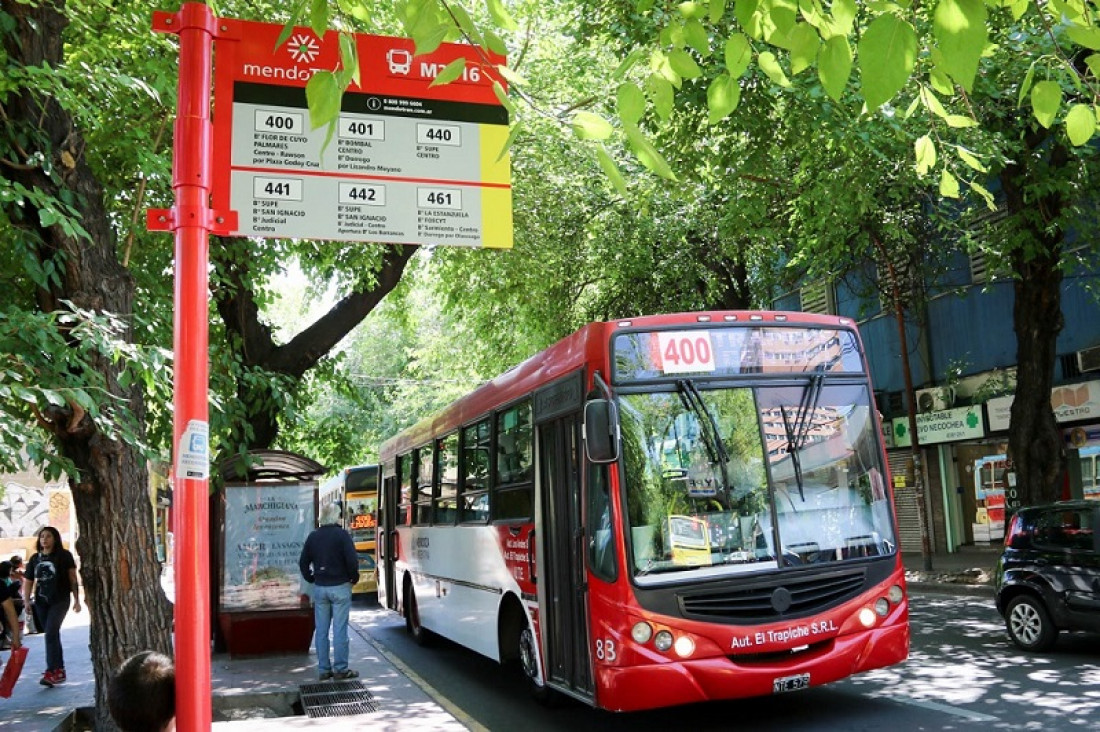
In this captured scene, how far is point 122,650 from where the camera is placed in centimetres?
635

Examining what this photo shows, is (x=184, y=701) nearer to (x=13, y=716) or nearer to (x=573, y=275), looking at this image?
(x=13, y=716)

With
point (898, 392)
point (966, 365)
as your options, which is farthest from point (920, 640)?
point (898, 392)

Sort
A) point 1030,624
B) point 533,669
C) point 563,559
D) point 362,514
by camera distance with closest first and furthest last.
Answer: point 563,559 → point 533,669 → point 1030,624 → point 362,514

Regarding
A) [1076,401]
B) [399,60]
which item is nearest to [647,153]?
[399,60]

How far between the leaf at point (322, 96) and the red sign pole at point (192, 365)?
0.68 meters

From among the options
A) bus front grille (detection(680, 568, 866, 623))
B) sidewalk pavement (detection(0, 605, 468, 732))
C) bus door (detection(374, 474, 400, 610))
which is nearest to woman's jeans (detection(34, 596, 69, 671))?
sidewalk pavement (detection(0, 605, 468, 732))

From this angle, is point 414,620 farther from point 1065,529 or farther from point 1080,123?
point 1080,123

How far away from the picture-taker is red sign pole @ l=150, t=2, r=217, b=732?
3328 millimetres

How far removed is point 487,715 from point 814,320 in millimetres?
4523

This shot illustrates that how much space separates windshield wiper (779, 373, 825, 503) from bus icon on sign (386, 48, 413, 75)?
4336 millimetres

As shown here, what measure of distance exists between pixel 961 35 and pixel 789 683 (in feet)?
18.2

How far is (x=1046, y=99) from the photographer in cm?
391

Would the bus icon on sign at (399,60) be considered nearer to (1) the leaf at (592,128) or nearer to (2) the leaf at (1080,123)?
(1) the leaf at (592,128)

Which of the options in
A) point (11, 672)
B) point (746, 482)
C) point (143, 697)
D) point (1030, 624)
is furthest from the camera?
point (1030, 624)
